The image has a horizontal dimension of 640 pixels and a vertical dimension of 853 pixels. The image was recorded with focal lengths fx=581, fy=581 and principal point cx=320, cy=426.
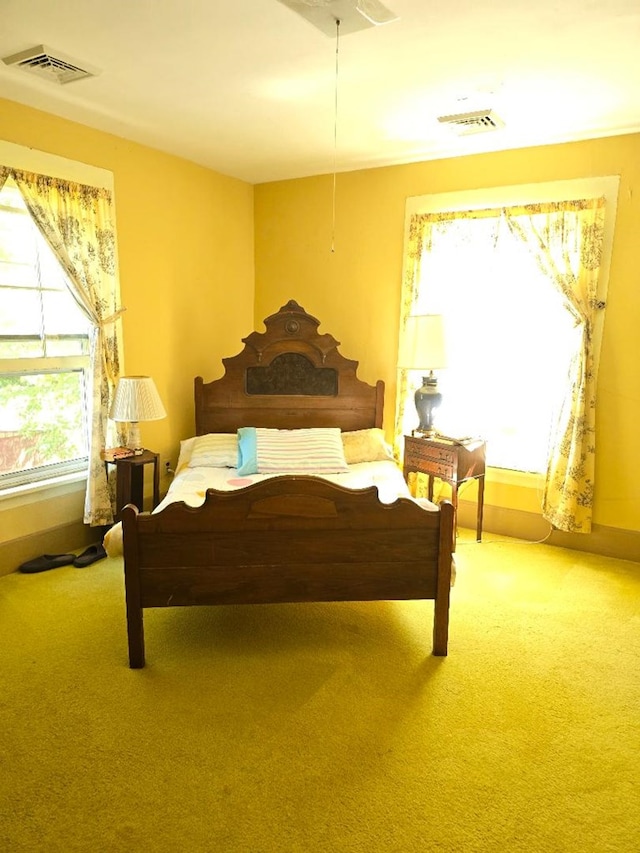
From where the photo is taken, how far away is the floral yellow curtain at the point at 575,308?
3.54 metres

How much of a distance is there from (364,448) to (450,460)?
597mm

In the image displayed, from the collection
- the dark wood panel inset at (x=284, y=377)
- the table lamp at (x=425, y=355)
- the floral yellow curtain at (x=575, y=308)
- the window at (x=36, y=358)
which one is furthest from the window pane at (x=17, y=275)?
the floral yellow curtain at (x=575, y=308)

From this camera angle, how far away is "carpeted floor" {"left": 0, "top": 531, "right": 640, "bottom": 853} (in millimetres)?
1707

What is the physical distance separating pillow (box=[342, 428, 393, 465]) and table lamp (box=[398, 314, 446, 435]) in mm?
281

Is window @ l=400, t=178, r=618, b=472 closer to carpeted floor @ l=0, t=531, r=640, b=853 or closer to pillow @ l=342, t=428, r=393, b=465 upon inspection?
pillow @ l=342, t=428, r=393, b=465

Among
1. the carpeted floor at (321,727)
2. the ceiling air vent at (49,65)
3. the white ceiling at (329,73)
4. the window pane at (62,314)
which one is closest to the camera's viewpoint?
the carpeted floor at (321,727)

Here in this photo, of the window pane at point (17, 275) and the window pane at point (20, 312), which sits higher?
the window pane at point (17, 275)

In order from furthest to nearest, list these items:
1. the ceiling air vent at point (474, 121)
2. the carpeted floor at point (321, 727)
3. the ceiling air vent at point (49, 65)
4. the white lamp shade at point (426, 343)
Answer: the white lamp shade at point (426, 343)
the ceiling air vent at point (474, 121)
the ceiling air vent at point (49, 65)
the carpeted floor at point (321, 727)

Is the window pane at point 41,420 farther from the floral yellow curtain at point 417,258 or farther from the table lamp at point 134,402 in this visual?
the floral yellow curtain at point 417,258

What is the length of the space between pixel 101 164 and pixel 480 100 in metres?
2.25

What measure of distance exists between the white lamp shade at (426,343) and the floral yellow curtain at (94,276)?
6.26 ft

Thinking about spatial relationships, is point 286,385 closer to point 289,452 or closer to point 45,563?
point 289,452

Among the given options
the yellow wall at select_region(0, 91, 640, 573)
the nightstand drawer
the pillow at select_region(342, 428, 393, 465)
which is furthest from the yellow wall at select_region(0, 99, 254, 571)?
the nightstand drawer

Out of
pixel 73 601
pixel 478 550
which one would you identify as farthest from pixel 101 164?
pixel 478 550
